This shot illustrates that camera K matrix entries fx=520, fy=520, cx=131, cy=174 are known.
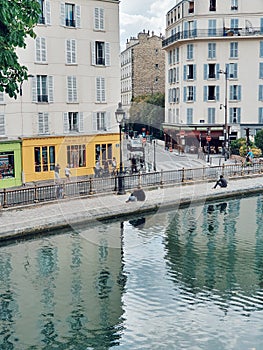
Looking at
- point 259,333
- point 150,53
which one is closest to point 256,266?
point 259,333

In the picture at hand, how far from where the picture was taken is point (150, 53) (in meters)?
90.4

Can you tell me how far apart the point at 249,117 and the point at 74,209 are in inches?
1415

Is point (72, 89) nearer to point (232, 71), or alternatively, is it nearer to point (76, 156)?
point (76, 156)

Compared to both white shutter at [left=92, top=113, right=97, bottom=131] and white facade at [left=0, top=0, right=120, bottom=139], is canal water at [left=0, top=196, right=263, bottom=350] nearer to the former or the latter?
white facade at [left=0, top=0, right=120, bottom=139]

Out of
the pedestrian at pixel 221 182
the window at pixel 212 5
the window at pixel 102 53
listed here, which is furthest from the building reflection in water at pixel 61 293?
the window at pixel 212 5

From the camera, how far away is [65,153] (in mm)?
36000

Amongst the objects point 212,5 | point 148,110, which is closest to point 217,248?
point 212,5

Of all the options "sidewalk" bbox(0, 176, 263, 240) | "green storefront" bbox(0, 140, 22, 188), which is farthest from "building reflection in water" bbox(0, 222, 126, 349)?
"green storefront" bbox(0, 140, 22, 188)

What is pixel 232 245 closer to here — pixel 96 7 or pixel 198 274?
pixel 198 274

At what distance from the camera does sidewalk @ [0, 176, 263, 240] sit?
2303cm

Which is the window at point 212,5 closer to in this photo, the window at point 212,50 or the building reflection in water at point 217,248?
the window at point 212,50

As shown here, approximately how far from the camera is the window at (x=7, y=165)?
107 feet

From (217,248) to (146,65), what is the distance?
239 ft

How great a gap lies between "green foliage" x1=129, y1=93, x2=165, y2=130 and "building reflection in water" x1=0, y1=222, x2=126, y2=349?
51680 millimetres
